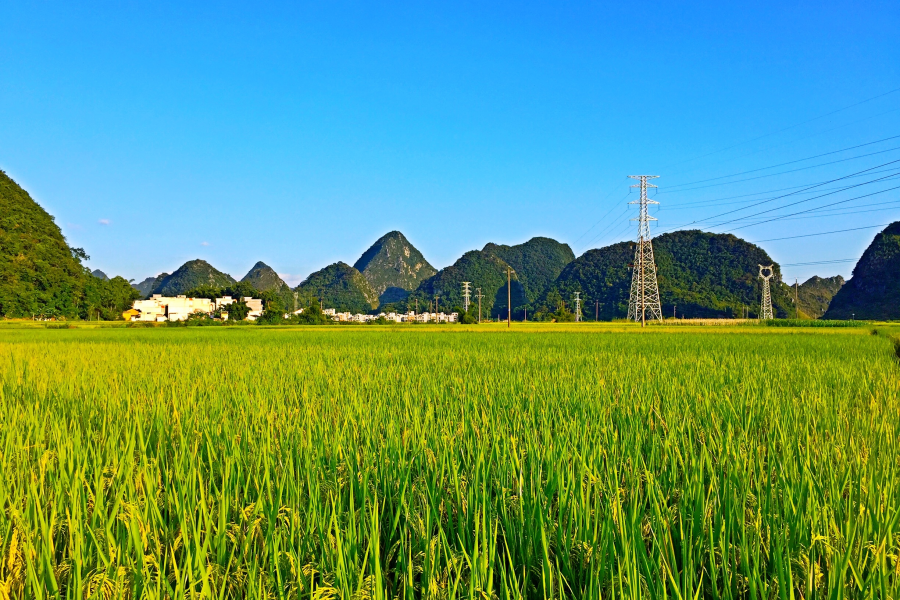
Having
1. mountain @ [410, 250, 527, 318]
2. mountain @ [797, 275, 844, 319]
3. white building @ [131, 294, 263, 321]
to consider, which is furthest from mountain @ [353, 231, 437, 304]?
mountain @ [797, 275, 844, 319]

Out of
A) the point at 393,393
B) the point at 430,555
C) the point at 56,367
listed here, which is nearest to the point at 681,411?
the point at 393,393

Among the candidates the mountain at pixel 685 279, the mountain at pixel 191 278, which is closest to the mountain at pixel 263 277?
the mountain at pixel 191 278

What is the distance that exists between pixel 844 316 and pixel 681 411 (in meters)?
94.9

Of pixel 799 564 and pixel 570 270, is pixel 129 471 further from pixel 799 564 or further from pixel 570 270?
pixel 570 270

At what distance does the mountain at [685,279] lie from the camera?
276ft

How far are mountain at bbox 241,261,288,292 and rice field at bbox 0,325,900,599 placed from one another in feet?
560

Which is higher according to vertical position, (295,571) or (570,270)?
(570,270)

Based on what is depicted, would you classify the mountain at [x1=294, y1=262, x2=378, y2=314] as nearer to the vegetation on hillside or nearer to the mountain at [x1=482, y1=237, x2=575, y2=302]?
the vegetation on hillside

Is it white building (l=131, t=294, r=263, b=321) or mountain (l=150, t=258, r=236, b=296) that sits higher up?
mountain (l=150, t=258, r=236, b=296)

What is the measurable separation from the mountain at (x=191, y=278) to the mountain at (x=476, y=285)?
64944mm

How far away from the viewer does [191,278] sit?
15338 centimetres

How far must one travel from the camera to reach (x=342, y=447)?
2.67 metres

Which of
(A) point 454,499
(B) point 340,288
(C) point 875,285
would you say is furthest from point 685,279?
(A) point 454,499

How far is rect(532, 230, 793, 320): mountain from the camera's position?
276ft
